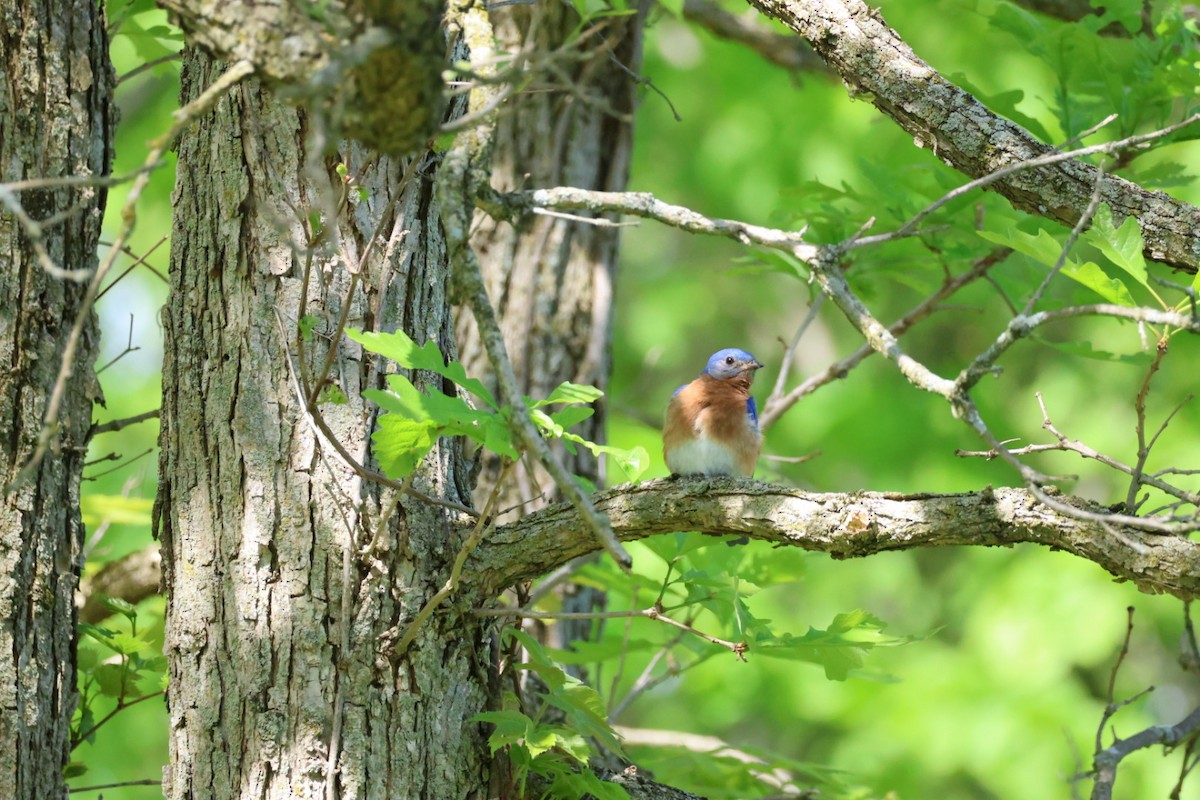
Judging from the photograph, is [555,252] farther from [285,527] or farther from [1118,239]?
[1118,239]

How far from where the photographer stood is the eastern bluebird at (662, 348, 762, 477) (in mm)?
4051

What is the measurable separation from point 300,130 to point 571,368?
7.41 ft

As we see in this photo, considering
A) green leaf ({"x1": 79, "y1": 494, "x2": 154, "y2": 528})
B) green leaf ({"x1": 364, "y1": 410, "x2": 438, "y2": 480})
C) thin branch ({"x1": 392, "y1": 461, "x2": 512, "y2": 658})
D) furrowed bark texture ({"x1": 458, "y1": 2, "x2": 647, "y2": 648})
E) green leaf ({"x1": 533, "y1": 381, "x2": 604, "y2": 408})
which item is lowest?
thin branch ({"x1": 392, "y1": 461, "x2": 512, "y2": 658})

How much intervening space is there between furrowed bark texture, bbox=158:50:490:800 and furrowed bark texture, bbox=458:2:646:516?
184 cm

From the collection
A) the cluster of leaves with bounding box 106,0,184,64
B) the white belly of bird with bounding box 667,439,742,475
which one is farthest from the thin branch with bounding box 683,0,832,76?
the cluster of leaves with bounding box 106,0,184,64

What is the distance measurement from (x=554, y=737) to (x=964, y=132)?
1.73m

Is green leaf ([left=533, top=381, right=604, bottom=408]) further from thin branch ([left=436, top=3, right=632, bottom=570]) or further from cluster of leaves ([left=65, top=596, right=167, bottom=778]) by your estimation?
cluster of leaves ([left=65, top=596, right=167, bottom=778])

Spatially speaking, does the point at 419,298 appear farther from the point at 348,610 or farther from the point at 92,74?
the point at 92,74

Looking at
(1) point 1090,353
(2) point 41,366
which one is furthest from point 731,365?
(2) point 41,366

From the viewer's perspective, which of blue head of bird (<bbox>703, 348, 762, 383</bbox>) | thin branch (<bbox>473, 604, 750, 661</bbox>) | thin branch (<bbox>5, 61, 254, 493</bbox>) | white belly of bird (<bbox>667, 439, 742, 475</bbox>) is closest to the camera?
thin branch (<bbox>5, 61, 254, 493</bbox>)

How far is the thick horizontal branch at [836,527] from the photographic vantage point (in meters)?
2.21

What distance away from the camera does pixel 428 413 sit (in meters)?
2.11

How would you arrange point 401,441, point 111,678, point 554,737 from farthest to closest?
point 111,678
point 554,737
point 401,441

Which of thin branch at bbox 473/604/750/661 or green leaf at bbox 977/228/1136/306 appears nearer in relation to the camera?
green leaf at bbox 977/228/1136/306
